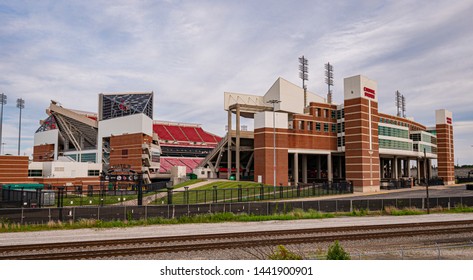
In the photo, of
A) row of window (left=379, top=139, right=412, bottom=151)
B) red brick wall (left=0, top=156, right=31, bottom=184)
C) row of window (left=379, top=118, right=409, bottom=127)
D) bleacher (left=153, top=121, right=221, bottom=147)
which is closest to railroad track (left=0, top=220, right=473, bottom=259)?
row of window (left=379, top=139, right=412, bottom=151)

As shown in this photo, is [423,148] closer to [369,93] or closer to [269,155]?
[369,93]

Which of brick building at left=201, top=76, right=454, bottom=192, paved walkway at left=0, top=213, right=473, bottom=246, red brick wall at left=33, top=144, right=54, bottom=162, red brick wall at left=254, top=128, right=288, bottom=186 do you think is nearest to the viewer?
paved walkway at left=0, top=213, right=473, bottom=246

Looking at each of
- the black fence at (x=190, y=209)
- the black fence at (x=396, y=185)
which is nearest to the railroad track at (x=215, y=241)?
the black fence at (x=190, y=209)

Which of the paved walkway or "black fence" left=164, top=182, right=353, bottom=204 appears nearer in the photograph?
the paved walkway

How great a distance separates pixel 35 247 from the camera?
60.5 feet

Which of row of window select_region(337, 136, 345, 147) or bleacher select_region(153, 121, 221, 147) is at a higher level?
bleacher select_region(153, 121, 221, 147)

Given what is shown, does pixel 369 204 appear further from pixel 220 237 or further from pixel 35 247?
pixel 35 247

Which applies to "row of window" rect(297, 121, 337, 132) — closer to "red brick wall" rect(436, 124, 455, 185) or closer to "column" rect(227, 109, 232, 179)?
"column" rect(227, 109, 232, 179)

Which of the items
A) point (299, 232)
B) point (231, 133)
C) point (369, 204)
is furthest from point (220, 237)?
point (231, 133)

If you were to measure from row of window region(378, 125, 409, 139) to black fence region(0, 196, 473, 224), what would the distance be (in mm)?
37190

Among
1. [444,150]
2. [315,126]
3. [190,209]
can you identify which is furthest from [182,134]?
[190,209]

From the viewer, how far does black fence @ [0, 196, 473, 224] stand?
94.3 ft

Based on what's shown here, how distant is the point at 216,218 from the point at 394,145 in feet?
205

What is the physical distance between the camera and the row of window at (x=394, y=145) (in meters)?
76.9
